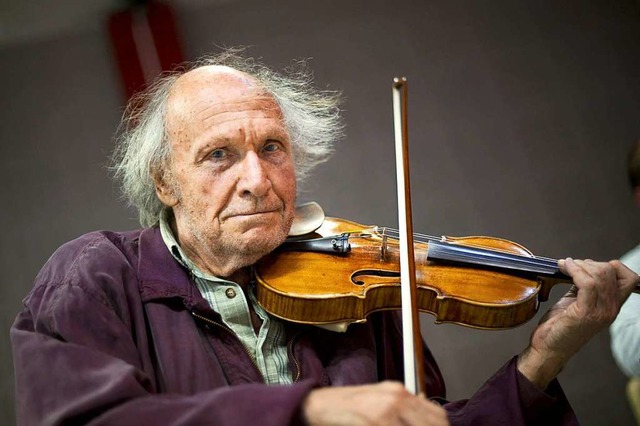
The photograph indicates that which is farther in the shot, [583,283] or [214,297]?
[214,297]

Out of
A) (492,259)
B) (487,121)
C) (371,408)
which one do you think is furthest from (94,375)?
(487,121)

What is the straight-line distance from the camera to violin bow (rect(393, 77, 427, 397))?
95cm

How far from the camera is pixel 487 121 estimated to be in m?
2.56

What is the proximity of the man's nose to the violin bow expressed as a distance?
0.33 m

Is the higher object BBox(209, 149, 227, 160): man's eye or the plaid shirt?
BBox(209, 149, 227, 160): man's eye

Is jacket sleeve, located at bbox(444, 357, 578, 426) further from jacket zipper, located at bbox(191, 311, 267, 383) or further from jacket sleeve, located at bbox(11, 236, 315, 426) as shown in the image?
jacket sleeve, located at bbox(11, 236, 315, 426)

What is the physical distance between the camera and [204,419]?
936 mm

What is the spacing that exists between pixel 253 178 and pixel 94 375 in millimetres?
494

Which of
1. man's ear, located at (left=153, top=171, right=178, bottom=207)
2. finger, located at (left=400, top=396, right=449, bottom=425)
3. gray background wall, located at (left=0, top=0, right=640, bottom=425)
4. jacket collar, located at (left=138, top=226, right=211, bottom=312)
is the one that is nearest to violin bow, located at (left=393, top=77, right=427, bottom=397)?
finger, located at (left=400, top=396, right=449, bottom=425)

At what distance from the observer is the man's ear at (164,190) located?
4.74ft

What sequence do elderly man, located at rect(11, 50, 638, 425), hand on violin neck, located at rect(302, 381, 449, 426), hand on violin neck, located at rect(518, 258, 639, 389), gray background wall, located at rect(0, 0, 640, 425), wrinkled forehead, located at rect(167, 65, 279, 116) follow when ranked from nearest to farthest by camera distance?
hand on violin neck, located at rect(302, 381, 449, 426), elderly man, located at rect(11, 50, 638, 425), hand on violin neck, located at rect(518, 258, 639, 389), wrinkled forehead, located at rect(167, 65, 279, 116), gray background wall, located at rect(0, 0, 640, 425)

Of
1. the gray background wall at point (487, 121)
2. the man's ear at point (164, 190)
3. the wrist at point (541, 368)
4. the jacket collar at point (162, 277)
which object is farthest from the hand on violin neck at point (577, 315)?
the gray background wall at point (487, 121)

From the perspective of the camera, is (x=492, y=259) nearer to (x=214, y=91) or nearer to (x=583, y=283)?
(x=583, y=283)

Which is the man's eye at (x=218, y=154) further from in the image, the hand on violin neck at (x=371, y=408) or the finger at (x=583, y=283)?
the finger at (x=583, y=283)
